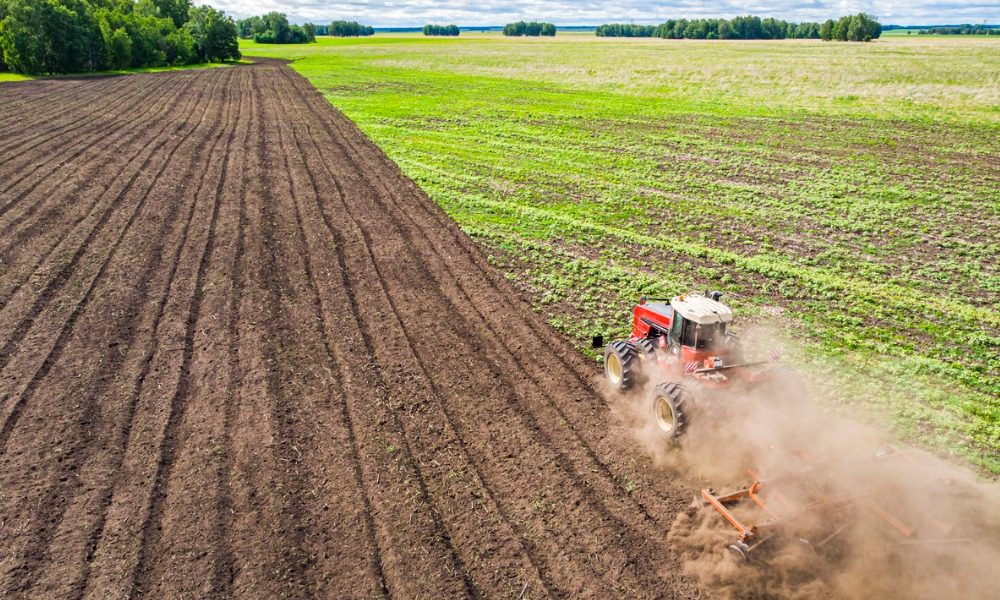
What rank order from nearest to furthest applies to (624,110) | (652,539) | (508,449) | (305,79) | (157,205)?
(652,539) < (508,449) < (157,205) < (624,110) < (305,79)

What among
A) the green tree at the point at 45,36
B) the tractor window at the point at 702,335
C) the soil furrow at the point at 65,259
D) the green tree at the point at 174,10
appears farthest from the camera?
the green tree at the point at 174,10

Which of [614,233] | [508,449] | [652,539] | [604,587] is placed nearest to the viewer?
[604,587]

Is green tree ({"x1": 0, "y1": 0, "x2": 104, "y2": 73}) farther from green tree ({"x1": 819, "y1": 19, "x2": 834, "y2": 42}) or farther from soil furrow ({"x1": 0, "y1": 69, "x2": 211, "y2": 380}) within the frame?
green tree ({"x1": 819, "y1": 19, "x2": 834, "y2": 42})

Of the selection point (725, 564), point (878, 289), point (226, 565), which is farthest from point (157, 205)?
point (878, 289)

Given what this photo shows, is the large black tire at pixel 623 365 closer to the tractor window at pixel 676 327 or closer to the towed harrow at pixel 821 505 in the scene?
the tractor window at pixel 676 327

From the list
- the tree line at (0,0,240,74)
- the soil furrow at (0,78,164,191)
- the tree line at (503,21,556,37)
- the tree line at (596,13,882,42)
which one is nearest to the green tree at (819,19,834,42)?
the tree line at (596,13,882,42)

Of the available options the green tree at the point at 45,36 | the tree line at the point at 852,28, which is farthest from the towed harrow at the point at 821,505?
the tree line at the point at 852,28

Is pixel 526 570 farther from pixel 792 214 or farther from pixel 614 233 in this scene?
pixel 792 214
